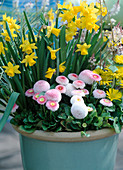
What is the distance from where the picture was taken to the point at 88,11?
2.65ft

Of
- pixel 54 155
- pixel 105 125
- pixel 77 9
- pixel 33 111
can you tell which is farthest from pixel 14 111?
pixel 77 9

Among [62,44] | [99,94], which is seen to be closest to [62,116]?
[99,94]

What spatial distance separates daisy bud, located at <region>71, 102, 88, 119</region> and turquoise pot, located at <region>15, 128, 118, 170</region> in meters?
0.06

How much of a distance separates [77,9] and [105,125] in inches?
16.5

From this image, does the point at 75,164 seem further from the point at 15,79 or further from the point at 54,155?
the point at 15,79

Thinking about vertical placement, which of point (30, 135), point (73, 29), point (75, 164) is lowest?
point (75, 164)

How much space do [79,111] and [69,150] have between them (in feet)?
0.49

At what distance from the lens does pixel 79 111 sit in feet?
2.52

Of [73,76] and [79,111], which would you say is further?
[73,76]

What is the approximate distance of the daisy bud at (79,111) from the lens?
765 millimetres

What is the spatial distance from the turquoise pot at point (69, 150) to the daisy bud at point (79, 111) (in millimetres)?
60

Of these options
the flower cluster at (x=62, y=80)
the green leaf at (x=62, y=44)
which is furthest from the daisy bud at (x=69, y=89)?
the green leaf at (x=62, y=44)

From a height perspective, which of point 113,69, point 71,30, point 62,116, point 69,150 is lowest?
point 69,150

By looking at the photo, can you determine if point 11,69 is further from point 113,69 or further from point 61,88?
point 113,69
